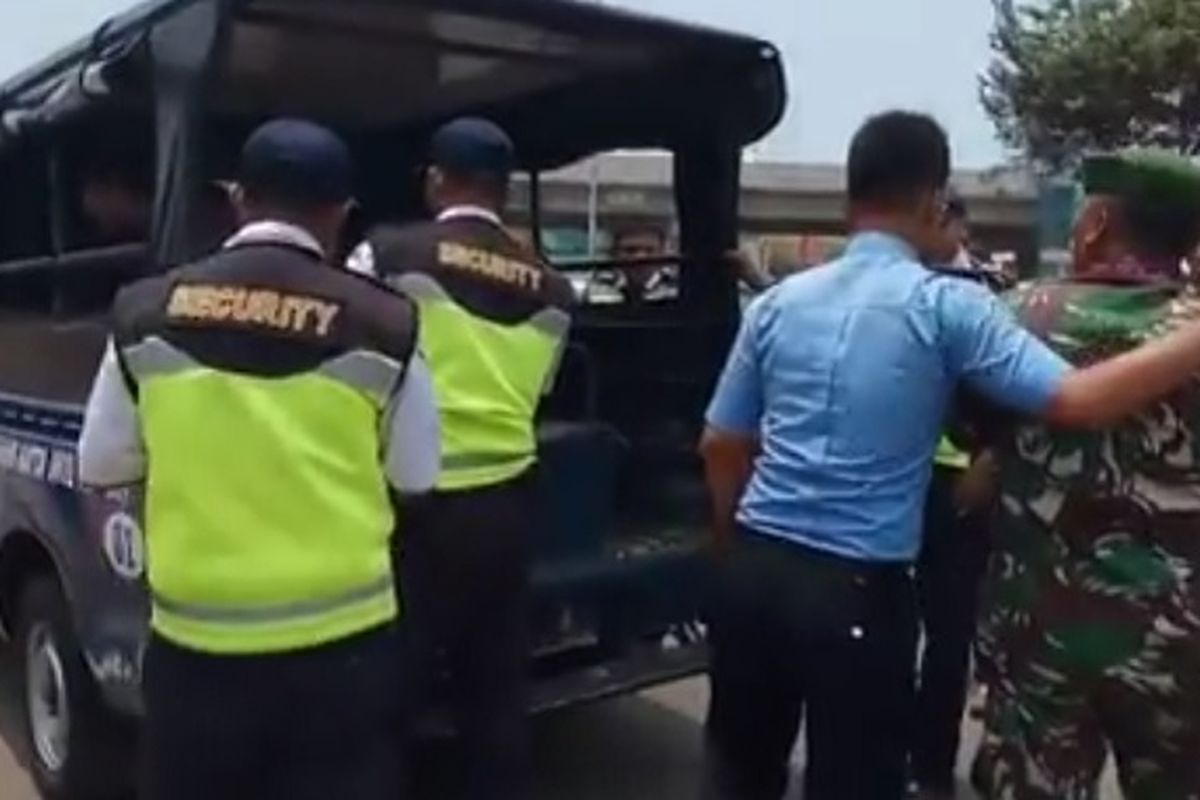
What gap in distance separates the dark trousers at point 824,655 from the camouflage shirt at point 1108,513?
28cm

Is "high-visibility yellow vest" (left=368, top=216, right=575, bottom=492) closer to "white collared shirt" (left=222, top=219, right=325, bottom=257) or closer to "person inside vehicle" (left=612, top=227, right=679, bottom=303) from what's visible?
"white collared shirt" (left=222, top=219, right=325, bottom=257)

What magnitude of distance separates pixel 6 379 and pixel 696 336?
7.30 feet

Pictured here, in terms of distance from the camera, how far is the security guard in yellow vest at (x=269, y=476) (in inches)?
132

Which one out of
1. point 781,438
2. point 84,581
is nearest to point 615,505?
point 84,581

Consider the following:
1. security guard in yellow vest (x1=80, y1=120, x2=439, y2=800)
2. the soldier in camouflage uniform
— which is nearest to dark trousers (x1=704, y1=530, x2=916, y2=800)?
the soldier in camouflage uniform

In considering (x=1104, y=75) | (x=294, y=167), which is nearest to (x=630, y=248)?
(x=294, y=167)

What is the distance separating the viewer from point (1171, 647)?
3.42 meters

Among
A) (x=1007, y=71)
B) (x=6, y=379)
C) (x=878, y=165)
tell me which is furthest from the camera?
(x=1007, y=71)

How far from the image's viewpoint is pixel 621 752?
6.57 m

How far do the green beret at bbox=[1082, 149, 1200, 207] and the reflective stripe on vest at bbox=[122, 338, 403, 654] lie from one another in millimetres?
1247

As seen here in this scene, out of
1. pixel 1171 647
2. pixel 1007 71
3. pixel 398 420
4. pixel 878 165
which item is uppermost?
pixel 878 165

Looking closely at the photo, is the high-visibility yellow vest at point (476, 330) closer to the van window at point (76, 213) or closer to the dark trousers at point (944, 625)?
the van window at point (76, 213)

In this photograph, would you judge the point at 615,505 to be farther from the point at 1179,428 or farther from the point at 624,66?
the point at 1179,428

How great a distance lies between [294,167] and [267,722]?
0.93 m
